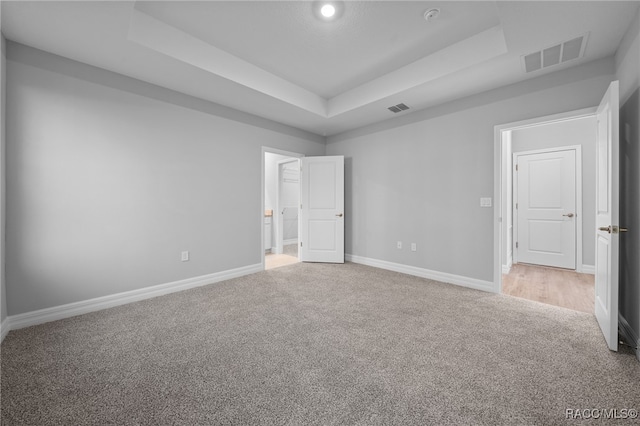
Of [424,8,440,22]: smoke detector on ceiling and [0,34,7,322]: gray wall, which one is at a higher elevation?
[424,8,440,22]: smoke detector on ceiling

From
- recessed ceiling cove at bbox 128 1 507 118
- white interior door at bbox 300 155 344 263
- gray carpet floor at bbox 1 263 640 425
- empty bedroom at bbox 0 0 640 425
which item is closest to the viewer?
gray carpet floor at bbox 1 263 640 425

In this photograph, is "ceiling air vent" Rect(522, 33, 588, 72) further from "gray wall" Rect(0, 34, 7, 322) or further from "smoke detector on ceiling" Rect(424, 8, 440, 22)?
"gray wall" Rect(0, 34, 7, 322)

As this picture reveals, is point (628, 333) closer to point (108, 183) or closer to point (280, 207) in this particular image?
point (108, 183)

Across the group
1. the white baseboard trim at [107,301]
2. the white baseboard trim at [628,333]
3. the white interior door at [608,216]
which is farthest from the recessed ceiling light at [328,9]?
the white baseboard trim at [628,333]

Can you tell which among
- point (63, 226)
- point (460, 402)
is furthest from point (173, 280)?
point (460, 402)

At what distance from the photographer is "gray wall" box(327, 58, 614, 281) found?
9.57 ft

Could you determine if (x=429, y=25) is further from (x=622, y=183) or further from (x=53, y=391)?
(x=53, y=391)

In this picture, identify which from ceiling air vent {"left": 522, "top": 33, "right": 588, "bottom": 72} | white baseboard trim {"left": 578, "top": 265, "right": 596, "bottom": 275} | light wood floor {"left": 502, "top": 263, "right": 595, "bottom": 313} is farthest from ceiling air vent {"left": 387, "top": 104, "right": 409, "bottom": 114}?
white baseboard trim {"left": 578, "top": 265, "right": 596, "bottom": 275}

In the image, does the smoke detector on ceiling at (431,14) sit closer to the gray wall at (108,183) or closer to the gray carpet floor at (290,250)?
the gray wall at (108,183)

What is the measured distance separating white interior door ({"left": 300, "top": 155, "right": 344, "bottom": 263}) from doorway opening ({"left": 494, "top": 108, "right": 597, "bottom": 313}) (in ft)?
8.49

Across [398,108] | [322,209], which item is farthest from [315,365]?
[398,108]

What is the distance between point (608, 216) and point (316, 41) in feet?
9.79

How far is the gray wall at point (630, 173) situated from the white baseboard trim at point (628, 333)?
0.04 metres

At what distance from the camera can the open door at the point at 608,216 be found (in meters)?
1.94
